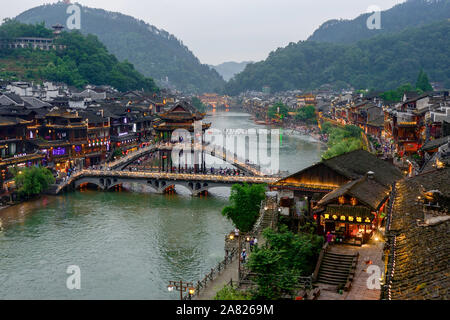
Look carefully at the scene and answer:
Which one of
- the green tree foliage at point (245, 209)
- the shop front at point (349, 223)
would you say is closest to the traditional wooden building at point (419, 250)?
the shop front at point (349, 223)

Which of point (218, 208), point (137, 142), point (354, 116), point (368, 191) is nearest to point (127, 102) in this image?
point (137, 142)

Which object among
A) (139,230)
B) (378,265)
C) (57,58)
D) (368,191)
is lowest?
(139,230)

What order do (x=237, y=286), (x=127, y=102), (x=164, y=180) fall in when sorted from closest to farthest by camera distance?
(x=237, y=286)
(x=164, y=180)
(x=127, y=102)

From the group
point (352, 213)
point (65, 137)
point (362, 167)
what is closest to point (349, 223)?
point (352, 213)

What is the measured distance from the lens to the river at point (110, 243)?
3694cm

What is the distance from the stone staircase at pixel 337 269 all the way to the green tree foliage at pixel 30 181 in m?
43.7

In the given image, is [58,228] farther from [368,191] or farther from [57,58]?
[57,58]

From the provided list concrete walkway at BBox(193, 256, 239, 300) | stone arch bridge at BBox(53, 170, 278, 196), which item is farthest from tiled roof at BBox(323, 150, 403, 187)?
stone arch bridge at BBox(53, 170, 278, 196)

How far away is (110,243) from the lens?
151 feet

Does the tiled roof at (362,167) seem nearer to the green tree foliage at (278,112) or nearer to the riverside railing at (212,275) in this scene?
the riverside railing at (212,275)

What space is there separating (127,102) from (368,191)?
93969 millimetres

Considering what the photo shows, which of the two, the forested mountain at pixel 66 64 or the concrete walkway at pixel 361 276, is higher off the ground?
the forested mountain at pixel 66 64

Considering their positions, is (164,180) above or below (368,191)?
below
